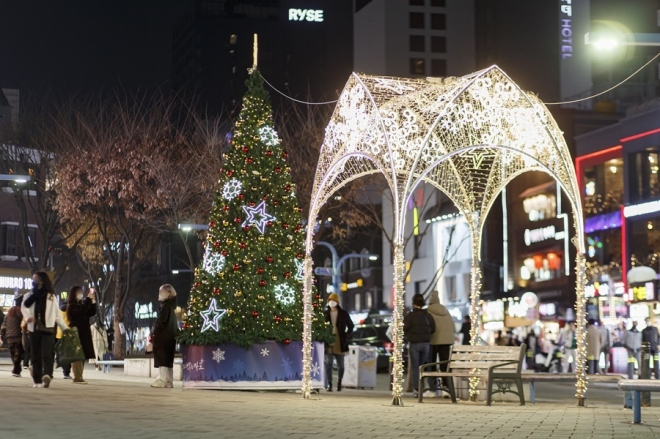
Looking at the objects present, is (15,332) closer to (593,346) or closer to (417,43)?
(593,346)

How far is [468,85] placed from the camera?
59.7ft

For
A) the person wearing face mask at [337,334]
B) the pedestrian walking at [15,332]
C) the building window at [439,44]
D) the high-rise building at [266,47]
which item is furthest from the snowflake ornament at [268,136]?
the high-rise building at [266,47]

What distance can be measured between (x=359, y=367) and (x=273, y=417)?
12.0m

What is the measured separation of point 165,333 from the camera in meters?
21.6

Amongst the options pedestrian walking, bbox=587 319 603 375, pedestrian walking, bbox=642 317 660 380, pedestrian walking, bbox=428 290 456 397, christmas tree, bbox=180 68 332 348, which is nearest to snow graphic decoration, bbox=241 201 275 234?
christmas tree, bbox=180 68 332 348

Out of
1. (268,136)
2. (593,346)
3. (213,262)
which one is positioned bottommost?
(593,346)

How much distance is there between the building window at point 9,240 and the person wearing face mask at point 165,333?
44.0 metres

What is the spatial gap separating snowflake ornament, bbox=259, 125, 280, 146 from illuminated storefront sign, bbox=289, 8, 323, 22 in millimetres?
126442

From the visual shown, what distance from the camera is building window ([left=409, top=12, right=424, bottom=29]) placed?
103688mm

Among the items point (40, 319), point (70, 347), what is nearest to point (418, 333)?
point (40, 319)

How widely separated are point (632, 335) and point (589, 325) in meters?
1.32

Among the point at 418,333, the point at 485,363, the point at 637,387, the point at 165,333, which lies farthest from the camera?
the point at 165,333

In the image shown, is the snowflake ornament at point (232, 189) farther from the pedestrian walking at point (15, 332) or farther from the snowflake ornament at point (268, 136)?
the pedestrian walking at point (15, 332)

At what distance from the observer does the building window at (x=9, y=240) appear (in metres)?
64.0
